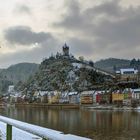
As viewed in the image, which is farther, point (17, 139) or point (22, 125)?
point (17, 139)

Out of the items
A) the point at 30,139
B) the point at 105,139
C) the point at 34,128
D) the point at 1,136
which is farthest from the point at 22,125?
the point at 105,139

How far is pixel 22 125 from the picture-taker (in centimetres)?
1009

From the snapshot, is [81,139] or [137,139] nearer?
[81,139]

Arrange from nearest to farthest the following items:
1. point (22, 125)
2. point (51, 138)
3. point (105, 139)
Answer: point (51, 138) → point (22, 125) → point (105, 139)

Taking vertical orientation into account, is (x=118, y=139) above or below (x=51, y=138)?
below

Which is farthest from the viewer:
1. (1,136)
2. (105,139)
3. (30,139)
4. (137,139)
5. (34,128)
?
(137,139)

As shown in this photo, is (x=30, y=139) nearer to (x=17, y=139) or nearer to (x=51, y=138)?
(x=17, y=139)

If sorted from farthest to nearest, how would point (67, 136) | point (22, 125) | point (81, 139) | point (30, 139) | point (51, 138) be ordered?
point (30, 139)
point (22, 125)
point (51, 138)
point (67, 136)
point (81, 139)

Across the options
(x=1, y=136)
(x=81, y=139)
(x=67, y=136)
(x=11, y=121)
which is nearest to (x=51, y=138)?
(x=67, y=136)

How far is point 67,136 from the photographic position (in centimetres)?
649

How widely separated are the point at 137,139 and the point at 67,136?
53.9 m

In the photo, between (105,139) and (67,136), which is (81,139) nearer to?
(67,136)

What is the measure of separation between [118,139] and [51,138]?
5137 centimetres

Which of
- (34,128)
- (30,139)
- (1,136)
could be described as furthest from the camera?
(1,136)
